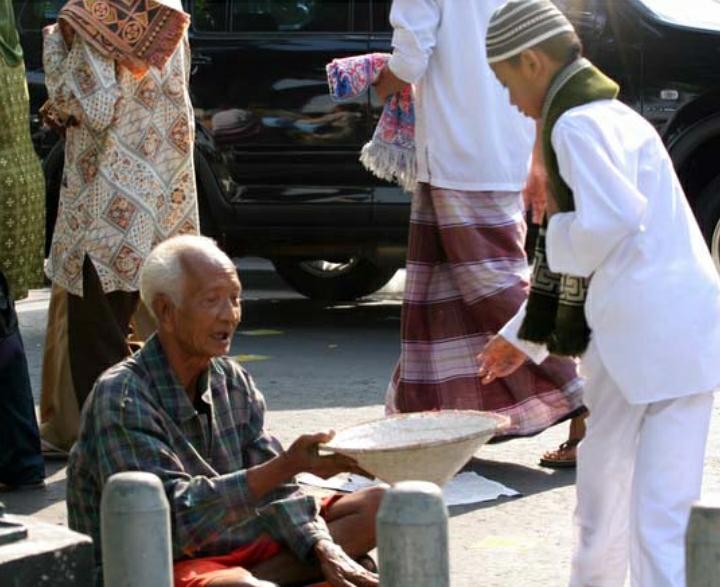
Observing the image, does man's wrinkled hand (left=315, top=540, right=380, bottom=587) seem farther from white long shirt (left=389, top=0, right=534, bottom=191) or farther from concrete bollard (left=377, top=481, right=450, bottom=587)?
white long shirt (left=389, top=0, right=534, bottom=191)

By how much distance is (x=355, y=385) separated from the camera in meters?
8.23

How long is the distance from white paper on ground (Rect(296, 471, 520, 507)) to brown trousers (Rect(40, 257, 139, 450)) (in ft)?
2.90

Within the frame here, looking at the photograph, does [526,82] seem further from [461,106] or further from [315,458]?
[461,106]

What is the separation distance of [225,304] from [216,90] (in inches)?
201

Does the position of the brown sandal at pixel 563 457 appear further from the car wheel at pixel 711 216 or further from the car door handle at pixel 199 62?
the car door handle at pixel 199 62

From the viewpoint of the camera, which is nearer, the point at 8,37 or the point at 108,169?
the point at 8,37

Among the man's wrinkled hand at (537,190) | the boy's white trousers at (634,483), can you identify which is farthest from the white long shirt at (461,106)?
the boy's white trousers at (634,483)

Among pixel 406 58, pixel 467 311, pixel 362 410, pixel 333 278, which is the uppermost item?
pixel 406 58

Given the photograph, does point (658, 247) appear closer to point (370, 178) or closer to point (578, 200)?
point (578, 200)

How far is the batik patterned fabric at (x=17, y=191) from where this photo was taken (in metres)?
6.32

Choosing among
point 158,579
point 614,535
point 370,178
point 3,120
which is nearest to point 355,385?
point 370,178

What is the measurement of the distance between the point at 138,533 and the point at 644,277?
156cm

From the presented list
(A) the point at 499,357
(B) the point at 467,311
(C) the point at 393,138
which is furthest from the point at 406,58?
(A) the point at 499,357

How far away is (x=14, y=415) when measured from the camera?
6.26 m
